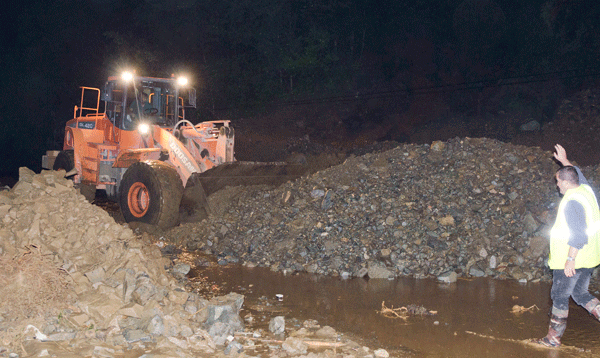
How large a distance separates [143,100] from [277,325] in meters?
7.59

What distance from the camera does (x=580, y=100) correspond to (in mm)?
24594

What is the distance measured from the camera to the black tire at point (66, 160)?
12672 millimetres

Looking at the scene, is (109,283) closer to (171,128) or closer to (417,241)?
(417,241)

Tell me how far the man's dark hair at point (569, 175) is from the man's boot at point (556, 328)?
4.20 ft

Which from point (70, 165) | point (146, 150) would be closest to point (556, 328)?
point (146, 150)

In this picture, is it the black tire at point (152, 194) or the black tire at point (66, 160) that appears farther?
the black tire at point (66, 160)

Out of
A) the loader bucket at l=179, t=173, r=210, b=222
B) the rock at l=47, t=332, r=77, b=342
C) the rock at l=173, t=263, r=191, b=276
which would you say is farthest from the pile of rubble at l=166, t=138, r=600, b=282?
the rock at l=47, t=332, r=77, b=342

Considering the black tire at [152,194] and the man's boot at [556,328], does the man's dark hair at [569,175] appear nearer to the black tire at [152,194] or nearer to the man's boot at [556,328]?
the man's boot at [556,328]

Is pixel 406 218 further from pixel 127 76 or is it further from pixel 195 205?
pixel 127 76

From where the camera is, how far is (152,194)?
1022 cm

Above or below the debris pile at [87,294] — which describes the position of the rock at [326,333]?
below

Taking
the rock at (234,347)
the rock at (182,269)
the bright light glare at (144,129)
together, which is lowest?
the rock at (234,347)

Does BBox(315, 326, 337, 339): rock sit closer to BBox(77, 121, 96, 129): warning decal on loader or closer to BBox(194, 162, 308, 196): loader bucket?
BBox(194, 162, 308, 196): loader bucket

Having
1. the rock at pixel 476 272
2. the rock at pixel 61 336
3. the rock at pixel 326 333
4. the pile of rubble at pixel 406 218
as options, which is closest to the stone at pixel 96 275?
the rock at pixel 61 336
